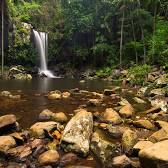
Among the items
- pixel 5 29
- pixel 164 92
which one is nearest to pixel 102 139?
pixel 164 92

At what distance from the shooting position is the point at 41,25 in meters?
40.8

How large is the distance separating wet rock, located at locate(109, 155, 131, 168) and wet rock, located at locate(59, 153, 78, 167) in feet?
2.62

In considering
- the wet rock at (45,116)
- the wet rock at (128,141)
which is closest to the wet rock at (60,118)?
the wet rock at (45,116)

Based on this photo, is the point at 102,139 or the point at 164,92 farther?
the point at 164,92

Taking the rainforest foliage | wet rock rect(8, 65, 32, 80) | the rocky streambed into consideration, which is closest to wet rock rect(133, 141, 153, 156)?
the rocky streambed

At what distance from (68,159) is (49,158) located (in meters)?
0.41

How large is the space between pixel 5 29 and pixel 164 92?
981 inches

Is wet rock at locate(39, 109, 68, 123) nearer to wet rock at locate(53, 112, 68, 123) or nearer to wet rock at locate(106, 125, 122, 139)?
wet rock at locate(53, 112, 68, 123)

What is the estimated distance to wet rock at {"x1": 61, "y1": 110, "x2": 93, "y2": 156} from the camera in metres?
6.31

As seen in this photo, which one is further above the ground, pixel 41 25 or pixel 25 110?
pixel 41 25

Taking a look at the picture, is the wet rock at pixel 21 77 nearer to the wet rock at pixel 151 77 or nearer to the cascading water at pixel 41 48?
the cascading water at pixel 41 48

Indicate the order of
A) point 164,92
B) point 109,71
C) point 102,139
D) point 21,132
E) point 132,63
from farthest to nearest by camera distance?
point 109,71
point 132,63
point 164,92
point 21,132
point 102,139

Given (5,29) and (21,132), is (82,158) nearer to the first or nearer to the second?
(21,132)

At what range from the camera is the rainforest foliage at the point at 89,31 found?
1302 inches
